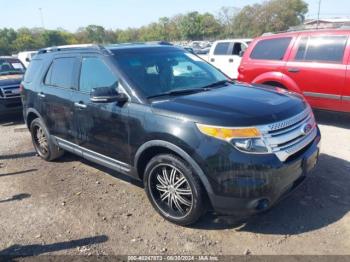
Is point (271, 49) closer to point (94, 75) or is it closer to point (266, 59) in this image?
point (266, 59)

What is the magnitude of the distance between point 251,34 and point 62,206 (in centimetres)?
5922

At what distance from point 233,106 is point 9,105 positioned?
7.42 meters

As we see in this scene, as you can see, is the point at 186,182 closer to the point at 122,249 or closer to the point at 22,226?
the point at 122,249

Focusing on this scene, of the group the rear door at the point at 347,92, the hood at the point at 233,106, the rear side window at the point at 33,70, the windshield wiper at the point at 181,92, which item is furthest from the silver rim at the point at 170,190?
the rear door at the point at 347,92

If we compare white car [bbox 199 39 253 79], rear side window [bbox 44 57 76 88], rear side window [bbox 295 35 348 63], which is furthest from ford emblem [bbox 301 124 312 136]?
white car [bbox 199 39 253 79]

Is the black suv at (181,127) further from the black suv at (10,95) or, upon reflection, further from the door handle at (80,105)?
the black suv at (10,95)

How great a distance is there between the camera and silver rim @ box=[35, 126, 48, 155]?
5836 mm

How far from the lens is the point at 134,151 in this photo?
3840 mm

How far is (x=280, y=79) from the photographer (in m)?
7.19

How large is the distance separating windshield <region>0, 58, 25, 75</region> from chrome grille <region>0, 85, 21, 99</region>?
135cm

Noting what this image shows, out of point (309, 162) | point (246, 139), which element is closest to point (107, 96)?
point (246, 139)

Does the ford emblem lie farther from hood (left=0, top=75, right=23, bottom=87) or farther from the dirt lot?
A: hood (left=0, top=75, right=23, bottom=87)

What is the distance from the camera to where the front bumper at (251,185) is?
120 inches

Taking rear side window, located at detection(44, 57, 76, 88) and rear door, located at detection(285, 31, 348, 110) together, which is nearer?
rear side window, located at detection(44, 57, 76, 88)
